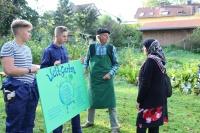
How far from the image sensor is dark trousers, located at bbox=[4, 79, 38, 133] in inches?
198

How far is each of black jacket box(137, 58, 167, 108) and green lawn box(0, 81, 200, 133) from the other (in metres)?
1.82

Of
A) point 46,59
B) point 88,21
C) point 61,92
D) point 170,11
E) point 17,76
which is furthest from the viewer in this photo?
point 170,11

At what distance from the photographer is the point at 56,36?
19.6 feet

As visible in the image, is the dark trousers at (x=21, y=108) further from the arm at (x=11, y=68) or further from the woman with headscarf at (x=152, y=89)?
the woman with headscarf at (x=152, y=89)

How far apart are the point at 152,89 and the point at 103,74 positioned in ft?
5.78

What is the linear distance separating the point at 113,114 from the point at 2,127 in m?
2.08

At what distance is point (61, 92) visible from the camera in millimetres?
5742

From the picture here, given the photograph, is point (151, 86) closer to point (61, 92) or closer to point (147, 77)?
point (147, 77)

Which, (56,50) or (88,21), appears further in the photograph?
(88,21)

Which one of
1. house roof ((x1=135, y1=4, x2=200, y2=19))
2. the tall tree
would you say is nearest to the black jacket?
the tall tree

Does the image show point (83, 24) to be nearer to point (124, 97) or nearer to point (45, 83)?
point (124, 97)

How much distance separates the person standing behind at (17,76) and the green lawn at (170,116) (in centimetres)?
214

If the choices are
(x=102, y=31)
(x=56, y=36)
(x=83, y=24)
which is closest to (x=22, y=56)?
(x=56, y=36)

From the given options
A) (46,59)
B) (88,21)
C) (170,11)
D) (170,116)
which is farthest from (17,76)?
(170,11)
